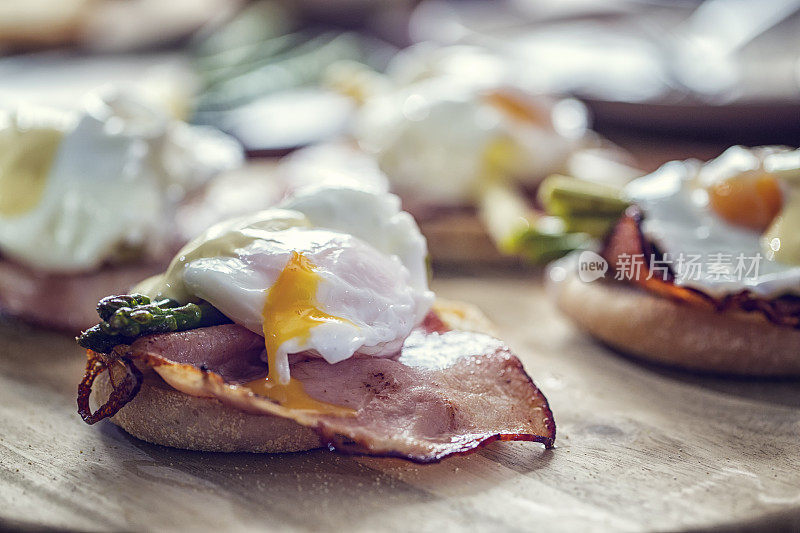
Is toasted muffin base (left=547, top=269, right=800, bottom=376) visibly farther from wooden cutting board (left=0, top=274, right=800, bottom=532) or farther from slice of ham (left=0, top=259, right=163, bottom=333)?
slice of ham (left=0, top=259, right=163, bottom=333)

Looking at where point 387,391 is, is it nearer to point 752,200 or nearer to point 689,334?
point 689,334

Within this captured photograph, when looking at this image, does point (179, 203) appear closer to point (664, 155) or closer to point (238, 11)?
point (664, 155)

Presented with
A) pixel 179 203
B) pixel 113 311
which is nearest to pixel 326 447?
pixel 113 311

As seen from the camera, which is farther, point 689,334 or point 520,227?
point 520,227

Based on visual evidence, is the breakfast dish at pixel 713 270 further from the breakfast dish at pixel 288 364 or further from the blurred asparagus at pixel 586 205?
the breakfast dish at pixel 288 364

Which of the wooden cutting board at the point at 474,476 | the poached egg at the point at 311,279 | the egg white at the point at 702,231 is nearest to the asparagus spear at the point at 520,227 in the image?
the egg white at the point at 702,231

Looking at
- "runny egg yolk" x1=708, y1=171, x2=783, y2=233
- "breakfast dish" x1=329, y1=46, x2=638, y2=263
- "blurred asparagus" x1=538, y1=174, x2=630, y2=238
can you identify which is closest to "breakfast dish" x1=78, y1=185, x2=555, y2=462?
"blurred asparagus" x1=538, y1=174, x2=630, y2=238

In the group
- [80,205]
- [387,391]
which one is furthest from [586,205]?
[80,205]
